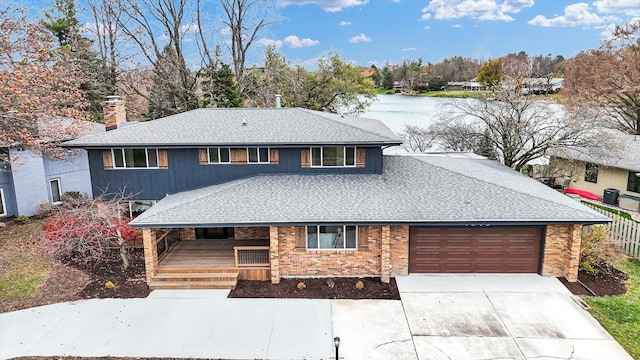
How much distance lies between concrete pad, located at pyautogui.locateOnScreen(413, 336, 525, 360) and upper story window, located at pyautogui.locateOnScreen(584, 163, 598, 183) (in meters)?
16.6

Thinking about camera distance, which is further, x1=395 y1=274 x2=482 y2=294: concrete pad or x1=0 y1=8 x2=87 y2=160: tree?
x1=0 y1=8 x2=87 y2=160: tree

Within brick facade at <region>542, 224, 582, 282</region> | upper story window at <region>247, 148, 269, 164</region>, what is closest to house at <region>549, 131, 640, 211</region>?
brick facade at <region>542, 224, 582, 282</region>

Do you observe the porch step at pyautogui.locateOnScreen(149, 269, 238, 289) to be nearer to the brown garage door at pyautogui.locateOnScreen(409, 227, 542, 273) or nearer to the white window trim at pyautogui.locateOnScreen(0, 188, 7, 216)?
the brown garage door at pyautogui.locateOnScreen(409, 227, 542, 273)

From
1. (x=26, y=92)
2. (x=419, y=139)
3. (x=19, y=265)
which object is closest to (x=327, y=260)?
(x=19, y=265)

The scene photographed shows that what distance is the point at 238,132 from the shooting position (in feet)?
50.2

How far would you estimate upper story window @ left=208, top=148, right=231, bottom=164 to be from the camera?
48.9 feet

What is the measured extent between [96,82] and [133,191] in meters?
19.0

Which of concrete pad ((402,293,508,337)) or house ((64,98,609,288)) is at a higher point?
house ((64,98,609,288))

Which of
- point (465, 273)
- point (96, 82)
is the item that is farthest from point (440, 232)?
point (96, 82)

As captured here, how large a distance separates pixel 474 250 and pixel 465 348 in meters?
4.35

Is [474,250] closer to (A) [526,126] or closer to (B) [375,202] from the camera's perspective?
(B) [375,202]

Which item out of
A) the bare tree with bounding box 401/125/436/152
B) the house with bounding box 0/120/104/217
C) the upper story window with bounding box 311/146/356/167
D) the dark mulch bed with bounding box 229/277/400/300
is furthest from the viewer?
the bare tree with bounding box 401/125/436/152

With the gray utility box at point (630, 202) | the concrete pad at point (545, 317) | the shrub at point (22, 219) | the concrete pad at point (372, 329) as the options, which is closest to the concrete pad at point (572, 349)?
the concrete pad at point (545, 317)

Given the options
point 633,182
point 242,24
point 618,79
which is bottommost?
point 633,182
